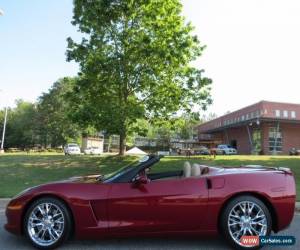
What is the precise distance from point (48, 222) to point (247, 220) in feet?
8.79

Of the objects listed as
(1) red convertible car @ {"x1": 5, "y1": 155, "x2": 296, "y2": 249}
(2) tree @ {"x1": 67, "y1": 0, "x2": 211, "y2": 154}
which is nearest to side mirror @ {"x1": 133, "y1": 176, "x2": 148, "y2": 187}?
(1) red convertible car @ {"x1": 5, "y1": 155, "x2": 296, "y2": 249}

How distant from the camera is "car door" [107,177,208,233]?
5.32m

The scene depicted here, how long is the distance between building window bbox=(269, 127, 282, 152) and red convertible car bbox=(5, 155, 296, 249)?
49.8m

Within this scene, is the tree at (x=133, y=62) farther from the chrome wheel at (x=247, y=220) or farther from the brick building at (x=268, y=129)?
the brick building at (x=268, y=129)

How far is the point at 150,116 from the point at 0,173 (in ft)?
25.4

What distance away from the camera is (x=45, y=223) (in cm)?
538

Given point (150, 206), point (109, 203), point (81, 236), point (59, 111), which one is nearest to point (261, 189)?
point (150, 206)

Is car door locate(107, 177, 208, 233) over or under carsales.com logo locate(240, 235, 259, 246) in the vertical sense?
over

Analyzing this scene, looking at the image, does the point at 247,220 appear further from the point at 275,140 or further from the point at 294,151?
the point at 275,140

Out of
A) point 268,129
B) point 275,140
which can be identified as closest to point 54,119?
point 268,129

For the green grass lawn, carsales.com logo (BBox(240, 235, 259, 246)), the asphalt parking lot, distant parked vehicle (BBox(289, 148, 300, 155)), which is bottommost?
the asphalt parking lot

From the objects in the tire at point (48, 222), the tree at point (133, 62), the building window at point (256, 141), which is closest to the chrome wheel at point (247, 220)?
the tire at point (48, 222)

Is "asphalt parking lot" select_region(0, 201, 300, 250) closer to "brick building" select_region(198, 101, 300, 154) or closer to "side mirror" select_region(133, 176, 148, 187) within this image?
"side mirror" select_region(133, 176, 148, 187)

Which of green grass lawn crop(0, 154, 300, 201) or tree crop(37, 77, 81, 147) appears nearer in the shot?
green grass lawn crop(0, 154, 300, 201)
